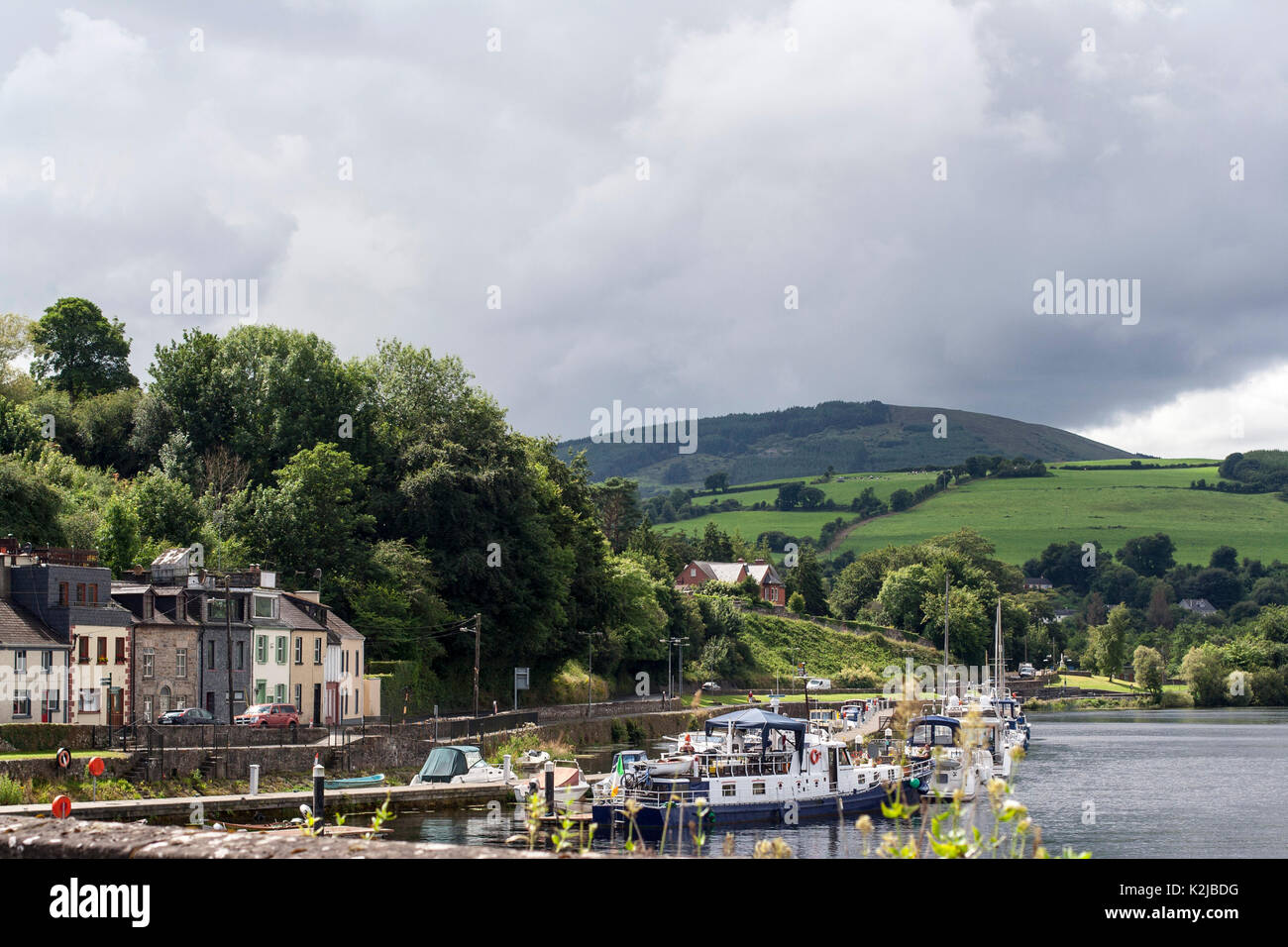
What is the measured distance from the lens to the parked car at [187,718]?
46938mm

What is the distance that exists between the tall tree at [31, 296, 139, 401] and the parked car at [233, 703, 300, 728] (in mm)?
50246

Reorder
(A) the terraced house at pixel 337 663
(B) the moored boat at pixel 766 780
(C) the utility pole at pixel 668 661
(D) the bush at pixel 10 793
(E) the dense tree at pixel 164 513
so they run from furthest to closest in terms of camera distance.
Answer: (C) the utility pole at pixel 668 661, (E) the dense tree at pixel 164 513, (A) the terraced house at pixel 337 663, (B) the moored boat at pixel 766 780, (D) the bush at pixel 10 793

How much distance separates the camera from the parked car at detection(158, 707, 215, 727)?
4694cm

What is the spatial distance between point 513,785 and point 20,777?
17.5 metres

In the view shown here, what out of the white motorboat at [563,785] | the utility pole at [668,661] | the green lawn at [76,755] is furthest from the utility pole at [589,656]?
the green lawn at [76,755]

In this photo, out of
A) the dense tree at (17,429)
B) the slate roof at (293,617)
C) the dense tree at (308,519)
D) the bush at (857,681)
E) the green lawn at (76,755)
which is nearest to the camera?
the green lawn at (76,755)

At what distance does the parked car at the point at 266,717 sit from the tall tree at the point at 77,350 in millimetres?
50246

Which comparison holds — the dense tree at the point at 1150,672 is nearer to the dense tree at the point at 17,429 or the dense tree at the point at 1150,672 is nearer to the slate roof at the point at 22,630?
the dense tree at the point at 17,429

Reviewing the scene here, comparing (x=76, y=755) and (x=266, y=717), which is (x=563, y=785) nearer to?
(x=266, y=717)

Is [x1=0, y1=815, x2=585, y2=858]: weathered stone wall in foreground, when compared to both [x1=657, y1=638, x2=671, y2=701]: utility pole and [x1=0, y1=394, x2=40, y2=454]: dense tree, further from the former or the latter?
[x1=657, y1=638, x2=671, y2=701]: utility pole
